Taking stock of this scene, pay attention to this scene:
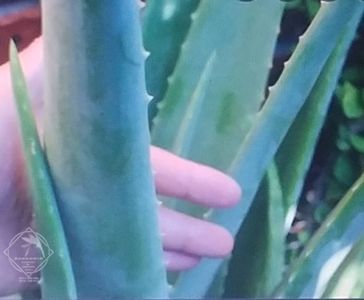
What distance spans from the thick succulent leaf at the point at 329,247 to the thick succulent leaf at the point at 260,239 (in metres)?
0.04

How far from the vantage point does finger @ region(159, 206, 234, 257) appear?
40cm

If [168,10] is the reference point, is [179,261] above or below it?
below

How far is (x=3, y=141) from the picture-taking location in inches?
14.7

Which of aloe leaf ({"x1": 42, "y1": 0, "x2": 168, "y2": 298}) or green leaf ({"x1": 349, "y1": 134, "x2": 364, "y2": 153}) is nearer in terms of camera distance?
aloe leaf ({"x1": 42, "y1": 0, "x2": 168, "y2": 298})

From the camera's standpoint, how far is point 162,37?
Result: 0.41 meters

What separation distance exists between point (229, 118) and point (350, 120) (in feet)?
0.24

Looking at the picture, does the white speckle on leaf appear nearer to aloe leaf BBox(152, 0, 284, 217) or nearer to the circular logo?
aloe leaf BBox(152, 0, 284, 217)

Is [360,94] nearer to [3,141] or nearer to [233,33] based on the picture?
[233,33]

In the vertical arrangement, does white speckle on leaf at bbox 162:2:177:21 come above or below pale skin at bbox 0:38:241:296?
above

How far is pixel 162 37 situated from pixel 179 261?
0.39ft

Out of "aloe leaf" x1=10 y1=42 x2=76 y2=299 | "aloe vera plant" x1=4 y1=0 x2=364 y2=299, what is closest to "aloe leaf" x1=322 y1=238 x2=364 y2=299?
"aloe vera plant" x1=4 y1=0 x2=364 y2=299

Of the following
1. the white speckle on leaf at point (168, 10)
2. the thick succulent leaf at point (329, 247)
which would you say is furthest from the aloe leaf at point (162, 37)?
the thick succulent leaf at point (329, 247)

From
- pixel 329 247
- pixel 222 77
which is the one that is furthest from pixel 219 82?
pixel 329 247

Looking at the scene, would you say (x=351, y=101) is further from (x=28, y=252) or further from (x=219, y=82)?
(x=28, y=252)
